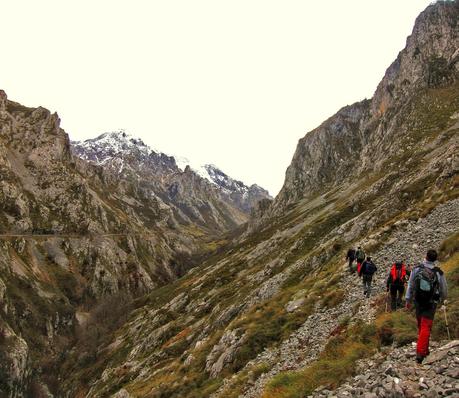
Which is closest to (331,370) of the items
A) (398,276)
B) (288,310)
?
(398,276)

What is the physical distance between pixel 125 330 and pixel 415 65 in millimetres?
163410

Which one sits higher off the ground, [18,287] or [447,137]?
[18,287]

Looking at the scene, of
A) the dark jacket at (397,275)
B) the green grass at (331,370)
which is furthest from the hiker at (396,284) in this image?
the green grass at (331,370)

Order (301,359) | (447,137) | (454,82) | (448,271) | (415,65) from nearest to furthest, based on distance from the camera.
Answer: (448,271) < (301,359) < (447,137) < (454,82) < (415,65)

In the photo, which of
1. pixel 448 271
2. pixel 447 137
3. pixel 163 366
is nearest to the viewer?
pixel 448 271

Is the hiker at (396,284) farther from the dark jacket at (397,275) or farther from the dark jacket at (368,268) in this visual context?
the dark jacket at (368,268)

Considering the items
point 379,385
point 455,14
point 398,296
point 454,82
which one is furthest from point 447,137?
point 455,14

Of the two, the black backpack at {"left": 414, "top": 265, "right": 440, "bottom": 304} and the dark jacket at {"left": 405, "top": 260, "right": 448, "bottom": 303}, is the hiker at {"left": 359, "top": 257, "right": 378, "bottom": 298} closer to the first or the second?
the dark jacket at {"left": 405, "top": 260, "right": 448, "bottom": 303}

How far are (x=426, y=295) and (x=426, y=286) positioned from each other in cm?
33

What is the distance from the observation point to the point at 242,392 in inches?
1067

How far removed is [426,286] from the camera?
14961mm

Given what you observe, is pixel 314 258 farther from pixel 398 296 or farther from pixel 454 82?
pixel 454 82

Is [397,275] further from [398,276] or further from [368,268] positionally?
[368,268]

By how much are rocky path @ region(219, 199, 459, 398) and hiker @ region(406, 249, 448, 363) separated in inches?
382
